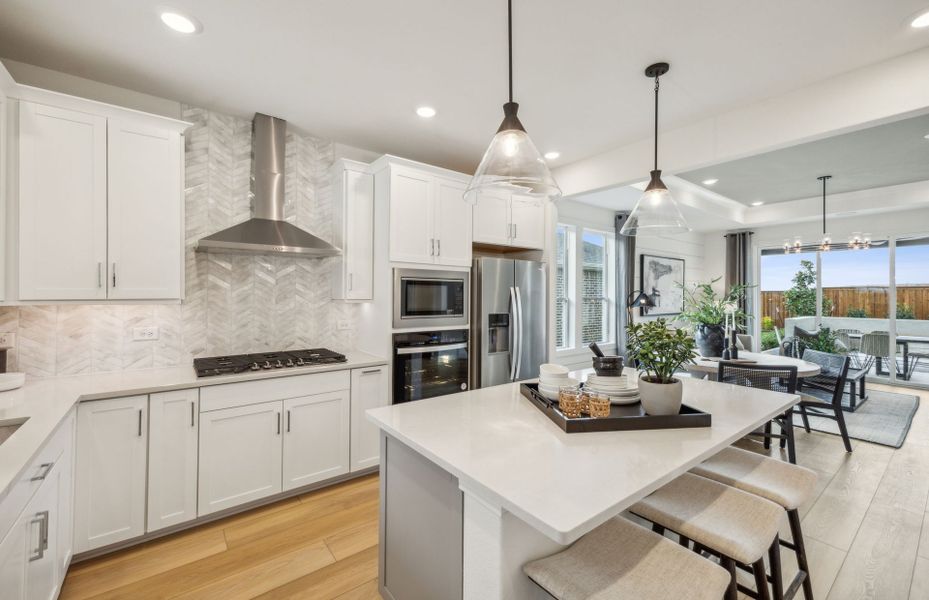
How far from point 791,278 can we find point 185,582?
9.10 m

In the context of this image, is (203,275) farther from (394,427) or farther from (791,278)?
(791,278)

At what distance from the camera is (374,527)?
7.93 feet

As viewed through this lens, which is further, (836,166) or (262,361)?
(836,166)

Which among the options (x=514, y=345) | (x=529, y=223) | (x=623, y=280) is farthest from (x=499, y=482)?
(x=623, y=280)

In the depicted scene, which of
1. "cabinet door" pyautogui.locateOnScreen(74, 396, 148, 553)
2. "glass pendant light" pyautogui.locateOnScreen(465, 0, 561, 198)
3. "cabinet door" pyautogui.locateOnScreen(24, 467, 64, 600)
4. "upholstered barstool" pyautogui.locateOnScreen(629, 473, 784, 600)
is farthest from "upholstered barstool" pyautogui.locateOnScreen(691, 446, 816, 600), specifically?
"cabinet door" pyautogui.locateOnScreen(74, 396, 148, 553)

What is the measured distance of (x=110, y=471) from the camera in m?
2.08

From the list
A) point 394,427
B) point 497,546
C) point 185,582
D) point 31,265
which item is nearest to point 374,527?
point 185,582

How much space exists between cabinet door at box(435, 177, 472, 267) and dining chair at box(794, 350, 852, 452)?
129 inches

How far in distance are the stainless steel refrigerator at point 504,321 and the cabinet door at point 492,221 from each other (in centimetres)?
23

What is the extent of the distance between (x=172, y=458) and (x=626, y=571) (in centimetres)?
234

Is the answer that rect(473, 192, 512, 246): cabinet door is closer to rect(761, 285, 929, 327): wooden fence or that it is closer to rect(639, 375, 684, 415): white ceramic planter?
rect(639, 375, 684, 415): white ceramic planter

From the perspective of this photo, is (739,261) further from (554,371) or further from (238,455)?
(238,455)

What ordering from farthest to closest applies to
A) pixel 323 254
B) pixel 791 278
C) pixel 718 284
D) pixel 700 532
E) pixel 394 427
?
pixel 718 284 < pixel 791 278 < pixel 323 254 < pixel 394 427 < pixel 700 532

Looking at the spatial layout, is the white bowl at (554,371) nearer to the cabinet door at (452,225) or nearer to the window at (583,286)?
the cabinet door at (452,225)
